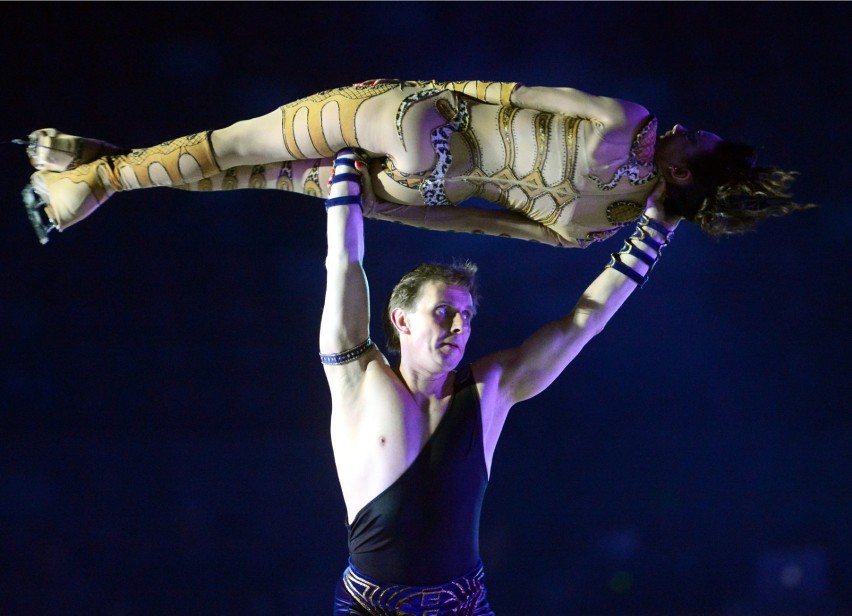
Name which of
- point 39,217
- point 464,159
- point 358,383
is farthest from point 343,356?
point 39,217

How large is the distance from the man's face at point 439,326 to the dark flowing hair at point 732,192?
564 millimetres

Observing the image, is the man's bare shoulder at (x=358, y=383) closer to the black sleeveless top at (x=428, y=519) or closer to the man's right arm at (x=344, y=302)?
the man's right arm at (x=344, y=302)

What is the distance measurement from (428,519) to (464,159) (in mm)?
809

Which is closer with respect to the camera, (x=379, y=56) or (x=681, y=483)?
(x=379, y=56)

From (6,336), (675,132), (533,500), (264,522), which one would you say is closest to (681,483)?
(533,500)

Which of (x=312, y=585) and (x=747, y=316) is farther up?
(x=747, y=316)

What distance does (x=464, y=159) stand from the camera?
235 cm

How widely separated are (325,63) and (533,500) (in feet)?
5.72

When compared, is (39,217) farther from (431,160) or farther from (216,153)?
(431,160)

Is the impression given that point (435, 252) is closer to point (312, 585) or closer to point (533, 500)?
point (533, 500)

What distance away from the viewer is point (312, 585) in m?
3.71

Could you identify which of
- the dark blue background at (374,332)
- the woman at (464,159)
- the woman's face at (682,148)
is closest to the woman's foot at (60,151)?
the woman at (464,159)

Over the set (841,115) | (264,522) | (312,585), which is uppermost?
(841,115)

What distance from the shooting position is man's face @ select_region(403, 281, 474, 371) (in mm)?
2279
